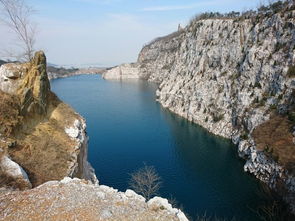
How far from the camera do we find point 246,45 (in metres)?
64.6

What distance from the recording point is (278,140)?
41000 millimetres

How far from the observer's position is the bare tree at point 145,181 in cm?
3418

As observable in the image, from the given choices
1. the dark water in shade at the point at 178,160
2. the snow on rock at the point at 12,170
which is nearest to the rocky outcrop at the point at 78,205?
the snow on rock at the point at 12,170

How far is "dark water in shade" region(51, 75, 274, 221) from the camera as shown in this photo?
34156 millimetres

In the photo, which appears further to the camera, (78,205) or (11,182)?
(11,182)

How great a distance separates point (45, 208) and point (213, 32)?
3086 inches

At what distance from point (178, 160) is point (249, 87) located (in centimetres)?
2872

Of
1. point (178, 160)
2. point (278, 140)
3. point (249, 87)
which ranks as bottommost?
point (178, 160)

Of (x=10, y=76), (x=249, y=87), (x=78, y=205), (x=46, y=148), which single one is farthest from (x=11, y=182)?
(x=249, y=87)

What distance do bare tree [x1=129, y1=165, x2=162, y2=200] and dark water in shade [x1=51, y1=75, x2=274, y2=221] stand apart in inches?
44.9

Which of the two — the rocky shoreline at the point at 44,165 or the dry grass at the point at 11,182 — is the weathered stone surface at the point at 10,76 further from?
the dry grass at the point at 11,182

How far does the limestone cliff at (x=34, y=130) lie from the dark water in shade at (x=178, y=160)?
1610 cm

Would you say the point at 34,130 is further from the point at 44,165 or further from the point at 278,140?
the point at 278,140

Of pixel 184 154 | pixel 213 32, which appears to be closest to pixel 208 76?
pixel 213 32
